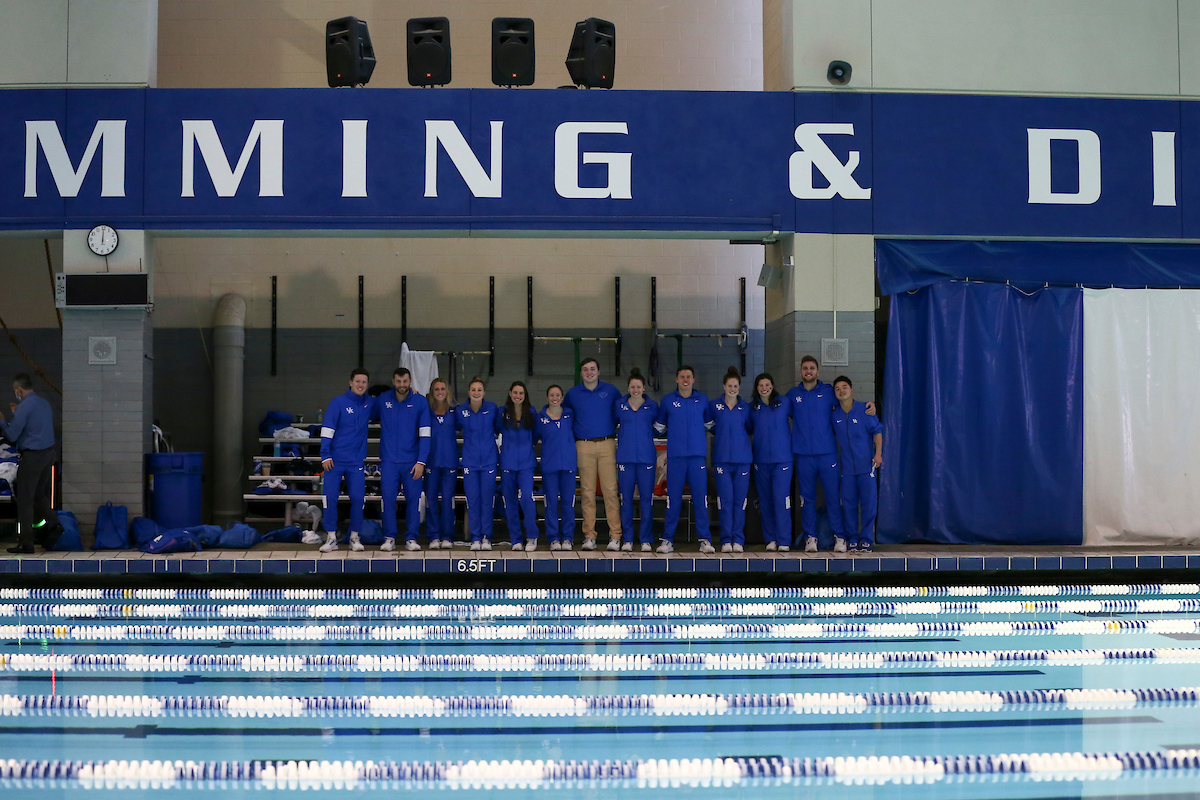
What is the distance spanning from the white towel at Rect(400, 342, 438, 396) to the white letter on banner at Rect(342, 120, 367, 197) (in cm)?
281

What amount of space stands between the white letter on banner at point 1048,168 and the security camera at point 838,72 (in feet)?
4.80

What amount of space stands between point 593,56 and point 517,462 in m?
3.13

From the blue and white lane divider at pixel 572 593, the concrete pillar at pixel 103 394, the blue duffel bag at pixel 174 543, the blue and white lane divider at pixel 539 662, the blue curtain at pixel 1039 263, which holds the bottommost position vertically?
the blue and white lane divider at pixel 572 593

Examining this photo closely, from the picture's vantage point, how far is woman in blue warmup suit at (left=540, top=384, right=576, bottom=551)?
7.90m

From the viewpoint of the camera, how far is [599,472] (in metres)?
8.03

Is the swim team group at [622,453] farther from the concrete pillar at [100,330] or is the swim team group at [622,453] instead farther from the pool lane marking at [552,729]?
the pool lane marking at [552,729]

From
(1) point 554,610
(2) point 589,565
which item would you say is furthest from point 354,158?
(1) point 554,610

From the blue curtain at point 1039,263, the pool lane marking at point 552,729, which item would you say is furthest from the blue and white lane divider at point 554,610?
the blue curtain at point 1039,263

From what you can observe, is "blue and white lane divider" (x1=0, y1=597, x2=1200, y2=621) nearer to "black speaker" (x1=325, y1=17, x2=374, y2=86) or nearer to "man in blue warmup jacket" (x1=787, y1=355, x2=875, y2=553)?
"man in blue warmup jacket" (x1=787, y1=355, x2=875, y2=553)

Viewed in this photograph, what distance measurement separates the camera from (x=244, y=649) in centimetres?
512

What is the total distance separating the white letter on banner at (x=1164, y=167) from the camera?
8508 millimetres

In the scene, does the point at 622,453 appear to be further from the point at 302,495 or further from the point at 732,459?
the point at 302,495

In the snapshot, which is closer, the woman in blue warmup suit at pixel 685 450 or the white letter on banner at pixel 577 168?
the woman in blue warmup suit at pixel 685 450

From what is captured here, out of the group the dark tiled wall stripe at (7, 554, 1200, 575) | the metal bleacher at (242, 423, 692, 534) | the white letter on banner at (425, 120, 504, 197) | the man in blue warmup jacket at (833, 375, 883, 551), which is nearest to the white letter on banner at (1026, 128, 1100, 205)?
the man in blue warmup jacket at (833, 375, 883, 551)
